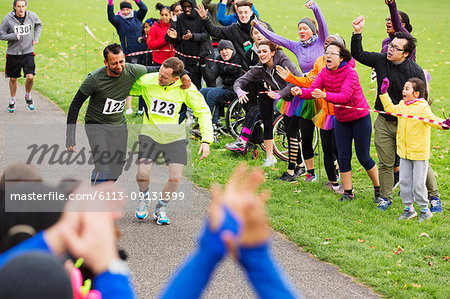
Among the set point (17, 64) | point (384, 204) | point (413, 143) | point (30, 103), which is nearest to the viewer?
point (413, 143)

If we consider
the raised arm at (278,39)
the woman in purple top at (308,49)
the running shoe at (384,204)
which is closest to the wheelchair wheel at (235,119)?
the raised arm at (278,39)

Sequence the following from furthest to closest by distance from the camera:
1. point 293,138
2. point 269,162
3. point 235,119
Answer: point 235,119 → point 269,162 → point 293,138

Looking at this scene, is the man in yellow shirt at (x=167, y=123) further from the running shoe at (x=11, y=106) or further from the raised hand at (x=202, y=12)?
the running shoe at (x=11, y=106)

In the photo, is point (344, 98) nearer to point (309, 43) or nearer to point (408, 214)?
point (309, 43)

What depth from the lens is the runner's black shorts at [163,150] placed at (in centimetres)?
630

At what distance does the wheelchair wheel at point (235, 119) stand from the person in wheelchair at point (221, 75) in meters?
0.18

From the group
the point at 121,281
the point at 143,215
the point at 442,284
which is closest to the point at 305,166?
the point at 143,215

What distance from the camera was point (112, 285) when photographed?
198 cm

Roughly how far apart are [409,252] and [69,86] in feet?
32.9

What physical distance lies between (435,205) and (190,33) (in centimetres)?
559

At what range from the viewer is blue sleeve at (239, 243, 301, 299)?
157 cm

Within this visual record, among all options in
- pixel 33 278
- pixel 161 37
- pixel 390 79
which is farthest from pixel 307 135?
pixel 33 278

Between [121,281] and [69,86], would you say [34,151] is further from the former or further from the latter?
[121,281]

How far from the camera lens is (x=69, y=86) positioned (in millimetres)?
13703
